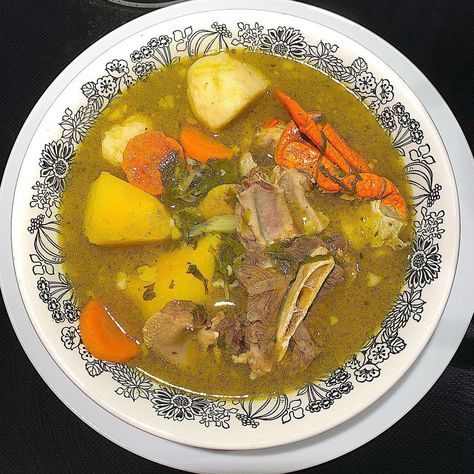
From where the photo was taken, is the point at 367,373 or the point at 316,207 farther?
the point at 316,207

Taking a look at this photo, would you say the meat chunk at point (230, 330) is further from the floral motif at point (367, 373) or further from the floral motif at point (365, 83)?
the floral motif at point (365, 83)

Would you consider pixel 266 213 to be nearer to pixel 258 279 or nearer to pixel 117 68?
pixel 258 279

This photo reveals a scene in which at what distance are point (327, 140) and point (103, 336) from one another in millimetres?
1250

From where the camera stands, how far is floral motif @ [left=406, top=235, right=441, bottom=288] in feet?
7.55

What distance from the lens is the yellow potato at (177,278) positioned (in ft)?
7.83

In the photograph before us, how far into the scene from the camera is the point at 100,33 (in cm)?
273

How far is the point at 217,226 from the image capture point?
243 cm

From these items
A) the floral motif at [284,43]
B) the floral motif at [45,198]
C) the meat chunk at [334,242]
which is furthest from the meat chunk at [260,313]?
the floral motif at [284,43]

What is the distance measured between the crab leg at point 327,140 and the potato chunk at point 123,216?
0.69 m

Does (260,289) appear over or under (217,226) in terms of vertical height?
under

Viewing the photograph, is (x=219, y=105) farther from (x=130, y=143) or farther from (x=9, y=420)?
(x=9, y=420)

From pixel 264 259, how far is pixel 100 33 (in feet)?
4.45

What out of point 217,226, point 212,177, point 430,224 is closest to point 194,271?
point 217,226

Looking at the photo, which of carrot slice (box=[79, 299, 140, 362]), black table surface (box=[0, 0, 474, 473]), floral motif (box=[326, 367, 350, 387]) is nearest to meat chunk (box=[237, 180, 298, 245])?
floral motif (box=[326, 367, 350, 387])
